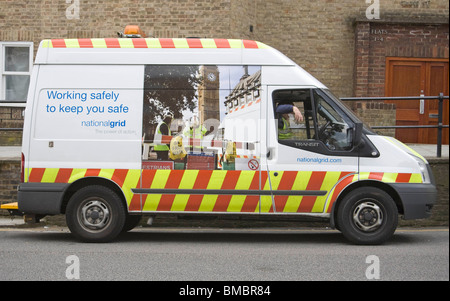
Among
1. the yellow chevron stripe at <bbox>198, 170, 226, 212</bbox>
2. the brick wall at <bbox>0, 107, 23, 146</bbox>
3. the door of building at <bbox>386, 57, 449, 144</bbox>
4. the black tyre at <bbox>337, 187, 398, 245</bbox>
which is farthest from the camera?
the door of building at <bbox>386, 57, 449, 144</bbox>

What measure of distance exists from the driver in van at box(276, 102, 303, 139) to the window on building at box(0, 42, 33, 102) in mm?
9349

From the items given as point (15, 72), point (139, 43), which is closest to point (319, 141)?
point (139, 43)

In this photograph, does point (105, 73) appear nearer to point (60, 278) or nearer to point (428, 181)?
point (60, 278)

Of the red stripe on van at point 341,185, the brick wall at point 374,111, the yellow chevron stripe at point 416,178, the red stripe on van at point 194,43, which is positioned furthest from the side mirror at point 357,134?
the brick wall at point 374,111

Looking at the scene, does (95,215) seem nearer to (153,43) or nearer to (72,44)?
(72,44)

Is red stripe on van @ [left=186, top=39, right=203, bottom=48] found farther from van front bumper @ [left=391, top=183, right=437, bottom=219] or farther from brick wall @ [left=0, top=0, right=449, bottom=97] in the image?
brick wall @ [left=0, top=0, right=449, bottom=97]

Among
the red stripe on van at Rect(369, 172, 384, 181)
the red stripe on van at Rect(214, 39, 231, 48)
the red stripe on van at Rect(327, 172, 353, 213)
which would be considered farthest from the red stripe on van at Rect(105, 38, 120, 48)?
the red stripe on van at Rect(369, 172, 384, 181)

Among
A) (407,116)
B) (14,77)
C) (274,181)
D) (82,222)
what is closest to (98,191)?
(82,222)

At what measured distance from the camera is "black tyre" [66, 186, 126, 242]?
8.24 metres

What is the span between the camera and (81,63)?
27.2 feet

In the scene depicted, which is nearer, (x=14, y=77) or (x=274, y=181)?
(x=274, y=181)

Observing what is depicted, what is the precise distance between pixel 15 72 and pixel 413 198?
11.0m

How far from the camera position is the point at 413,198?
26.4ft
